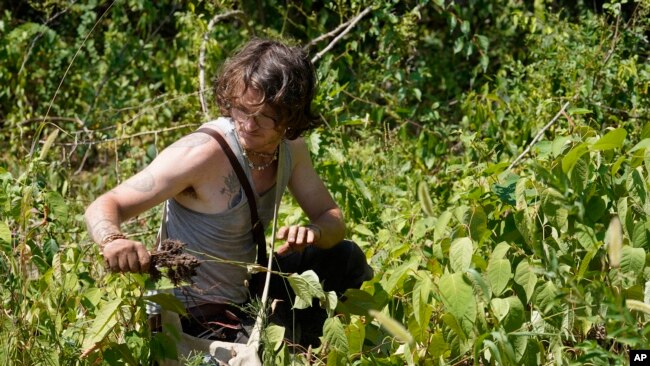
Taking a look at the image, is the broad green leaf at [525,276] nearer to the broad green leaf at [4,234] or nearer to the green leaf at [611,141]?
the green leaf at [611,141]

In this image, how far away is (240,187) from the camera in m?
2.82

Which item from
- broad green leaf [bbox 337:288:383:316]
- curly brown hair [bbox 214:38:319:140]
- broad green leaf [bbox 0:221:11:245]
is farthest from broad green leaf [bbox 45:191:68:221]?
broad green leaf [bbox 337:288:383:316]

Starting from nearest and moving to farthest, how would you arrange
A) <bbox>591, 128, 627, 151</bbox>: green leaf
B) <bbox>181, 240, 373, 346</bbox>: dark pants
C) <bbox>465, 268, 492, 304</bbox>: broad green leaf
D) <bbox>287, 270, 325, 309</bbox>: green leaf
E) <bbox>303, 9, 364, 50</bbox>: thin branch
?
<bbox>465, 268, 492, 304</bbox>: broad green leaf < <bbox>287, 270, 325, 309</bbox>: green leaf < <bbox>591, 128, 627, 151</bbox>: green leaf < <bbox>181, 240, 373, 346</bbox>: dark pants < <bbox>303, 9, 364, 50</bbox>: thin branch

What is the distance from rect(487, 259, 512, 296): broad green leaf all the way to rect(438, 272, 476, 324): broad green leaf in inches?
5.3

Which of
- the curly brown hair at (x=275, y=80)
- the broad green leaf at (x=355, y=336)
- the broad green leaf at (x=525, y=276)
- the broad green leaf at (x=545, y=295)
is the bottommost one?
the broad green leaf at (x=355, y=336)

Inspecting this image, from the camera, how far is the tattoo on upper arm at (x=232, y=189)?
2805mm

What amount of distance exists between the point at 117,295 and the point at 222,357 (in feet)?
1.13

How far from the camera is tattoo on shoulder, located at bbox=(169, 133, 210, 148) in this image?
8.97 ft

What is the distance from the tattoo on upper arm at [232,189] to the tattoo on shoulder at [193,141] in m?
0.12

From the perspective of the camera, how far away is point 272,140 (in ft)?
9.25

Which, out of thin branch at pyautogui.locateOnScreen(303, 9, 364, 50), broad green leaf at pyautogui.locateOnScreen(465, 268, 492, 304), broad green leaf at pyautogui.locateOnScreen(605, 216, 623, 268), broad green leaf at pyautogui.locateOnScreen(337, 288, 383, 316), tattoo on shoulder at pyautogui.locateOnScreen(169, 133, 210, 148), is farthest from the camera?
thin branch at pyautogui.locateOnScreen(303, 9, 364, 50)

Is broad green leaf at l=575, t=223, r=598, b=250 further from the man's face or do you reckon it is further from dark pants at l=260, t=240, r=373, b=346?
the man's face

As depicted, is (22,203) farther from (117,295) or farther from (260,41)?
(260,41)

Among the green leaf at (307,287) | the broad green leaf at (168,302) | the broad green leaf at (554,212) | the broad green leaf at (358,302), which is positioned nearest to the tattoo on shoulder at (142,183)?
the broad green leaf at (168,302)
